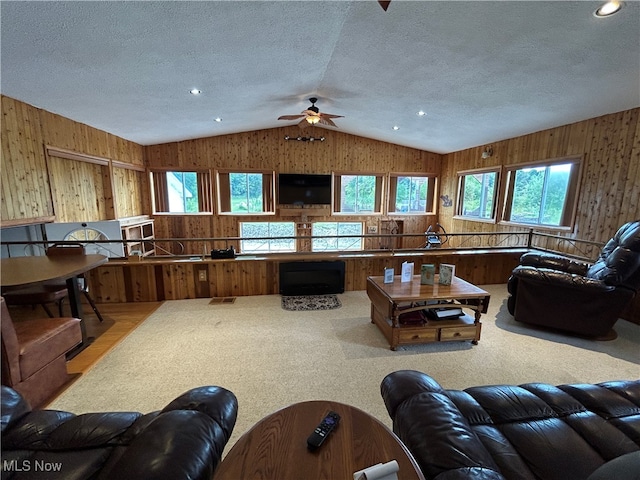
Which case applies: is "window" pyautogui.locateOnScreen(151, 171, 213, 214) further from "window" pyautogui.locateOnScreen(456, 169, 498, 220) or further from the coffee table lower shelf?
"window" pyautogui.locateOnScreen(456, 169, 498, 220)

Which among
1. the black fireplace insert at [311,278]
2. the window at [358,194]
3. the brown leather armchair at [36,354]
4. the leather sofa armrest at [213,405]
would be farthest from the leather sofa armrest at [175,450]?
the window at [358,194]

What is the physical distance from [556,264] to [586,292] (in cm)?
63

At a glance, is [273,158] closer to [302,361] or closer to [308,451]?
[302,361]

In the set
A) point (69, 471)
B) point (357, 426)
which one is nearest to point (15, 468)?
point (69, 471)

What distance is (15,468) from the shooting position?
93 centimetres

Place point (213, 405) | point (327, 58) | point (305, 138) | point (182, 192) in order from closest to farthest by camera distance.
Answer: point (213, 405), point (327, 58), point (305, 138), point (182, 192)

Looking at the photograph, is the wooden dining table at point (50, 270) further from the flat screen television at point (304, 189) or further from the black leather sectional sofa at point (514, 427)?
the flat screen television at point (304, 189)

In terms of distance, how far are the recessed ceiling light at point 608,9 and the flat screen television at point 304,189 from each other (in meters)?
5.58

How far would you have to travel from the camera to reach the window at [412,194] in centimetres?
780

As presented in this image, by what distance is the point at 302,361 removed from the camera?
2.37 meters

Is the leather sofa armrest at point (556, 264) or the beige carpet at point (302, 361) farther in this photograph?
the leather sofa armrest at point (556, 264)

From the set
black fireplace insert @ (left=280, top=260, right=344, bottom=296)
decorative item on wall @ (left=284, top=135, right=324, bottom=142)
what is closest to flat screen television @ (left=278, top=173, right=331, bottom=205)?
decorative item on wall @ (left=284, top=135, right=324, bottom=142)

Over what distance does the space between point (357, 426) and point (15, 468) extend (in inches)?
46.9

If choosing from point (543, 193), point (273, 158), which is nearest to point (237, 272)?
point (273, 158)
